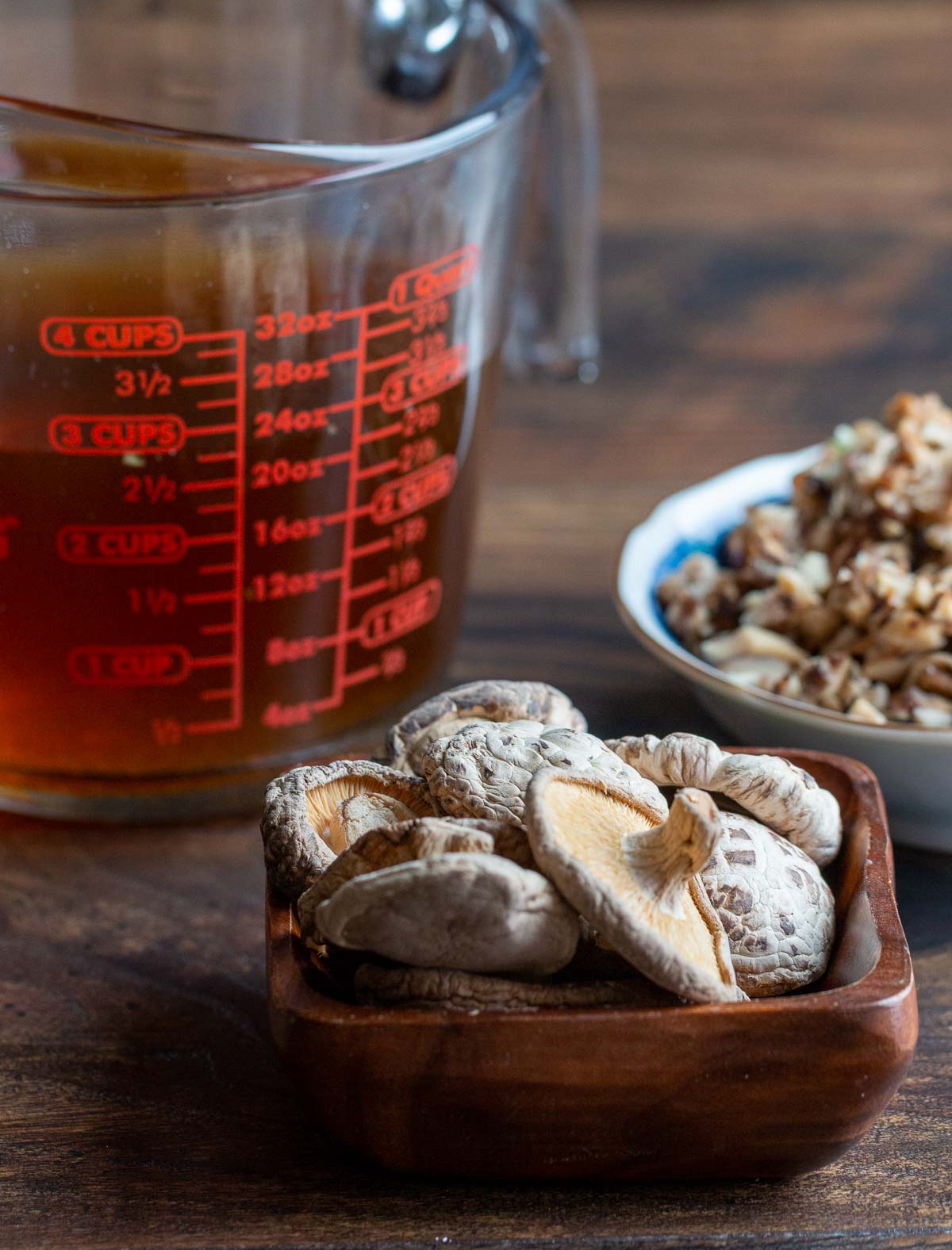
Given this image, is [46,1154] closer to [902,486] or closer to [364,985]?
[364,985]

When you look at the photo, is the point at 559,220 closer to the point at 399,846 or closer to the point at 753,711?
the point at 753,711

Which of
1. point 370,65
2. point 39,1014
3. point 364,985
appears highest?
point 370,65

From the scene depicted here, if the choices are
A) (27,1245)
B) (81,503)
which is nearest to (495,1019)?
(27,1245)

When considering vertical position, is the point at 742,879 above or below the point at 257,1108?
above

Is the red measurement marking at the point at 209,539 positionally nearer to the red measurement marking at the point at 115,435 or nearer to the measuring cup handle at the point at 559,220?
the red measurement marking at the point at 115,435

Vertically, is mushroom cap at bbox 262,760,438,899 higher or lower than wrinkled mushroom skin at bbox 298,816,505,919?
lower

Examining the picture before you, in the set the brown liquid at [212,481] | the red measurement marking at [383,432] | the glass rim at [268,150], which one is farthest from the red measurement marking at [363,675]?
the glass rim at [268,150]

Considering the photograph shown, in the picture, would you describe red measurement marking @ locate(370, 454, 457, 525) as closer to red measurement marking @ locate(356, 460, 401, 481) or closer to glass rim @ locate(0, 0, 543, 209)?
red measurement marking @ locate(356, 460, 401, 481)

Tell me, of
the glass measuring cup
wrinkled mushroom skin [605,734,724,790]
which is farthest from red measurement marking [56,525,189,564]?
wrinkled mushroom skin [605,734,724,790]
